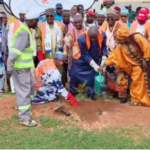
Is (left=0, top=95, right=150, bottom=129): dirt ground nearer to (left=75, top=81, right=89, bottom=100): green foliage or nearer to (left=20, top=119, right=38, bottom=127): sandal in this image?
(left=20, top=119, right=38, bottom=127): sandal

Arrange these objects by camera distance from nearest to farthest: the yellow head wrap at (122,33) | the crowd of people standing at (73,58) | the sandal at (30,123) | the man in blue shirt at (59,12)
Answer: the crowd of people standing at (73,58), the sandal at (30,123), the yellow head wrap at (122,33), the man in blue shirt at (59,12)

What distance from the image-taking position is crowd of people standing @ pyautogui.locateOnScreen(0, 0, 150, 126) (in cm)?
430

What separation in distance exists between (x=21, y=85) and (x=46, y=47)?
5.90 feet

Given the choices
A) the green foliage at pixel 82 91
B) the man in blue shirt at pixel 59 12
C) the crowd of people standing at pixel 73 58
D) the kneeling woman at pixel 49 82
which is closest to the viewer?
the crowd of people standing at pixel 73 58

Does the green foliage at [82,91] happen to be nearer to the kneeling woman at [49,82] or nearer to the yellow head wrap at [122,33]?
the kneeling woman at [49,82]

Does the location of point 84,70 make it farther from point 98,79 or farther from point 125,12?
point 125,12

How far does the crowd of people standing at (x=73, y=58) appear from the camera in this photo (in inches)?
169

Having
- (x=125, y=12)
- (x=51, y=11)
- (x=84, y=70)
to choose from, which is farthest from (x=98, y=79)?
(x=125, y=12)

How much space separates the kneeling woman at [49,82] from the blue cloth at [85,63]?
578 millimetres

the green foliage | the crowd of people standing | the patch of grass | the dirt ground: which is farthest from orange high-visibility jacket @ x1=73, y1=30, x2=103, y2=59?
the patch of grass

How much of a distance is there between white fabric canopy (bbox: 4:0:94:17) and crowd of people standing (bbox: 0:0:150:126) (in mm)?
965

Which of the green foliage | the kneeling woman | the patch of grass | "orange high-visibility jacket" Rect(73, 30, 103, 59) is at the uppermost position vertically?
"orange high-visibility jacket" Rect(73, 30, 103, 59)

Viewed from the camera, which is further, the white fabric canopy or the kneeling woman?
the white fabric canopy

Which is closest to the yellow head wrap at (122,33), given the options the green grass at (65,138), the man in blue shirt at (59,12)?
the green grass at (65,138)
